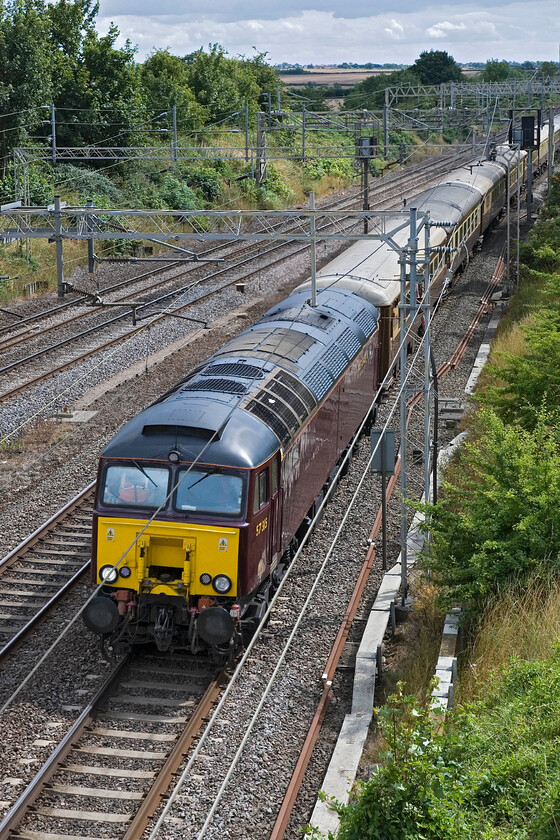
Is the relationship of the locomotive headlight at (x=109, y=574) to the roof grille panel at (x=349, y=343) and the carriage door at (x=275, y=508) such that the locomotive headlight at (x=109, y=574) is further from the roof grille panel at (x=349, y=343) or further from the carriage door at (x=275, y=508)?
the roof grille panel at (x=349, y=343)

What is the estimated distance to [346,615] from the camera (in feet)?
42.7

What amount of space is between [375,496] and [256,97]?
5324 centimetres

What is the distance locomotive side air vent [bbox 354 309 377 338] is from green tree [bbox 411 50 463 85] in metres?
91.3

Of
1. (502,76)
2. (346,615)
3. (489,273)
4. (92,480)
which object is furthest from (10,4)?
(502,76)

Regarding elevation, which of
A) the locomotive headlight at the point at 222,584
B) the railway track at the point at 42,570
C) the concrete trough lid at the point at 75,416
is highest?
the locomotive headlight at the point at 222,584

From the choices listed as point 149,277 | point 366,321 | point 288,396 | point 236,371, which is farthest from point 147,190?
point 288,396

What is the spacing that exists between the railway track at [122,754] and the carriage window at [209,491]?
1.90 m

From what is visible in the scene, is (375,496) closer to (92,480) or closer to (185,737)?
(92,480)

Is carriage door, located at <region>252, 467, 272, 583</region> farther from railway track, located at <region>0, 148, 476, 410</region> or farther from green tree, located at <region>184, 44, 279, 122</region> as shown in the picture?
green tree, located at <region>184, 44, 279, 122</region>

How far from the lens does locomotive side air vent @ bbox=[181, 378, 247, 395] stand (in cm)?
1280

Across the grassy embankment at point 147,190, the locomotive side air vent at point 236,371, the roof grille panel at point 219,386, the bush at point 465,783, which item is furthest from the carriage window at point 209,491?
the grassy embankment at point 147,190

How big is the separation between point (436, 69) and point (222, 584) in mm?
104148

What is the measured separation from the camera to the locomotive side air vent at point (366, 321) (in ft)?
61.7

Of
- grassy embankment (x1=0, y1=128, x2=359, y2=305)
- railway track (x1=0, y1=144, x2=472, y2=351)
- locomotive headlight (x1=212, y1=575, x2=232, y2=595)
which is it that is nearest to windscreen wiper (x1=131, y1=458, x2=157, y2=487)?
locomotive headlight (x1=212, y1=575, x2=232, y2=595)
